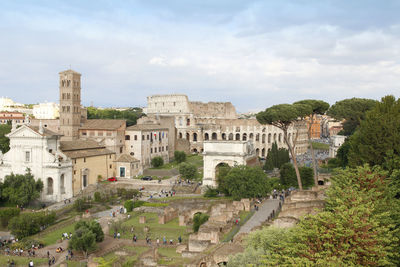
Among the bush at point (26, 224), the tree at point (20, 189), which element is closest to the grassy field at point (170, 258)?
the bush at point (26, 224)

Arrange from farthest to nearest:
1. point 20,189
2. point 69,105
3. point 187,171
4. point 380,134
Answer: point 69,105, point 187,171, point 20,189, point 380,134

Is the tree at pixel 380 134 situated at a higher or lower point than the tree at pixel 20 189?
higher

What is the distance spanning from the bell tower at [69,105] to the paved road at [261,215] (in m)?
32.2

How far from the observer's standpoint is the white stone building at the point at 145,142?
2245 inches

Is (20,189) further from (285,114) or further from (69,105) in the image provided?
(285,114)

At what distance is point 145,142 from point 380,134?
37.7 metres

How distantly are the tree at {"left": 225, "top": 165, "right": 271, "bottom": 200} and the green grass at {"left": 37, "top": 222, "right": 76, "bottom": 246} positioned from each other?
14.6m

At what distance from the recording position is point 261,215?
32.2 metres

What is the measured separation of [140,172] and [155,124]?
1248cm

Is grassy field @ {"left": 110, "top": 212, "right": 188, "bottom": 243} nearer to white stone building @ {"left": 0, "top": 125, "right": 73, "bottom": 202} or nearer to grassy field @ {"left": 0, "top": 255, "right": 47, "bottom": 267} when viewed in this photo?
grassy field @ {"left": 0, "top": 255, "right": 47, "bottom": 267}

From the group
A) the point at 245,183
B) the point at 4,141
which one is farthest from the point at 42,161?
the point at 245,183

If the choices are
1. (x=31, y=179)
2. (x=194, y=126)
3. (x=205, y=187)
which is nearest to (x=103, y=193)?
(x=31, y=179)

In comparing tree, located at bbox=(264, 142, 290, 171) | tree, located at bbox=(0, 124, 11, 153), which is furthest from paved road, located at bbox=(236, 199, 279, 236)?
tree, located at bbox=(0, 124, 11, 153)

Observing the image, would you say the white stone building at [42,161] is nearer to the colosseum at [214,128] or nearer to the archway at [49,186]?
the archway at [49,186]
